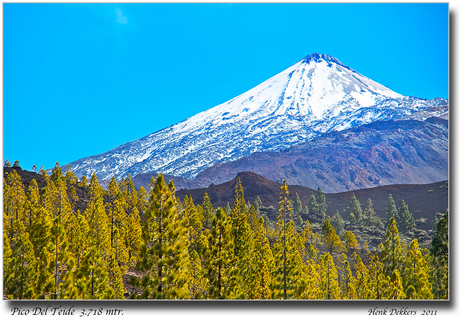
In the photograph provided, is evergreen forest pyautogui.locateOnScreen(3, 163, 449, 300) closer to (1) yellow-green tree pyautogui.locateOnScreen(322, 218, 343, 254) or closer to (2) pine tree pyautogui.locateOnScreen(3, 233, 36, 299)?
(2) pine tree pyautogui.locateOnScreen(3, 233, 36, 299)

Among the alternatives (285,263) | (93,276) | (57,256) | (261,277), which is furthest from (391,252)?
(57,256)

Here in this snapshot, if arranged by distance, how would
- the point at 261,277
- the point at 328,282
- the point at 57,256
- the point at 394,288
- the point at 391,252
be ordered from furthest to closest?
the point at 328,282, the point at 261,277, the point at 391,252, the point at 394,288, the point at 57,256

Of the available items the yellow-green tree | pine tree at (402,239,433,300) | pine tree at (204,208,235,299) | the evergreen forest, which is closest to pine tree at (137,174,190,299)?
the evergreen forest

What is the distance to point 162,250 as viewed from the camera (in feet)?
38.4

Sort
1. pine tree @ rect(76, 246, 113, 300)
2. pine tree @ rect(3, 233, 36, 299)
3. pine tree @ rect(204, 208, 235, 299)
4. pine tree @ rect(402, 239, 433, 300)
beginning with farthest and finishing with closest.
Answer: pine tree @ rect(402, 239, 433, 300) → pine tree @ rect(204, 208, 235, 299) → pine tree @ rect(3, 233, 36, 299) → pine tree @ rect(76, 246, 113, 300)

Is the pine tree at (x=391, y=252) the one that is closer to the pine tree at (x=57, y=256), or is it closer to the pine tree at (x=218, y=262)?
the pine tree at (x=218, y=262)

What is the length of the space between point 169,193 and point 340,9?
10162 millimetres

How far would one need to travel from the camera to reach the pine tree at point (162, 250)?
38.4 ft

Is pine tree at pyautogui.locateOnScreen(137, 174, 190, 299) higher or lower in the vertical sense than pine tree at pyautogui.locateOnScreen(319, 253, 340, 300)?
higher

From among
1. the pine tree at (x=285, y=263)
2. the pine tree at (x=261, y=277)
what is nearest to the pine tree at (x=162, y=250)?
the pine tree at (x=285, y=263)

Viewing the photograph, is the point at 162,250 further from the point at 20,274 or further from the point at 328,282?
the point at 328,282

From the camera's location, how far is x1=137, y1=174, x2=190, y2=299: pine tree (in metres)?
11.7

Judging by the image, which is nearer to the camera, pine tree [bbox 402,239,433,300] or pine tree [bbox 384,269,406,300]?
pine tree [bbox 384,269,406,300]

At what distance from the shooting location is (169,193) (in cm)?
1225
